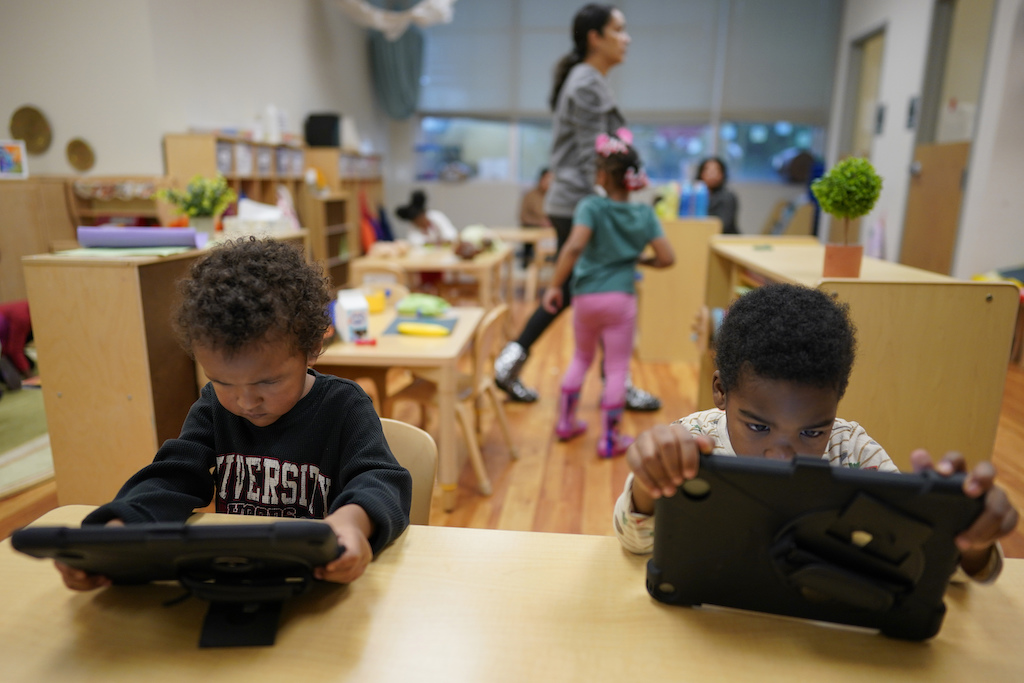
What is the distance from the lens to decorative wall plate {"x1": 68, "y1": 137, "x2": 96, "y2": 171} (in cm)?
327

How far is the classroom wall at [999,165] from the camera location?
13.2 feet

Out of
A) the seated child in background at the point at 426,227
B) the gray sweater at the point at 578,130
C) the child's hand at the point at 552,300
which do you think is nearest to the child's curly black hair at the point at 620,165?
the gray sweater at the point at 578,130

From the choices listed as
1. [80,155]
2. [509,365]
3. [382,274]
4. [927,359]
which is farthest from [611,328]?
[80,155]

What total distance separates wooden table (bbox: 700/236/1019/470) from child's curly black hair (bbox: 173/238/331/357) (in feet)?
3.90

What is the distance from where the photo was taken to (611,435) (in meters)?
2.85

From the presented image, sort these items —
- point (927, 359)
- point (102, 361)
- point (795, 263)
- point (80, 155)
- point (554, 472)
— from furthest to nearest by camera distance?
point (80, 155)
point (554, 472)
point (795, 263)
point (102, 361)
point (927, 359)

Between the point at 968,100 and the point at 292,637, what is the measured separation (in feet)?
18.2

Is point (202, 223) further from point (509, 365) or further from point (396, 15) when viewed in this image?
point (396, 15)

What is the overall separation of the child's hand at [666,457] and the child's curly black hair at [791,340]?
0.99ft

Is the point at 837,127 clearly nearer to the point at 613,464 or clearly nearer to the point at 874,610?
the point at 613,464

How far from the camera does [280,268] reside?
93 centimetres

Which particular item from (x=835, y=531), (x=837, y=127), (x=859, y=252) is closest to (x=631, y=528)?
(x=835, y=531)

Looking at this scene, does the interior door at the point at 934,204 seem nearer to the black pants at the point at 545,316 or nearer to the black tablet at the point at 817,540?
the black pants at the point at 545,316

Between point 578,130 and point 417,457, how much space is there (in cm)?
229
